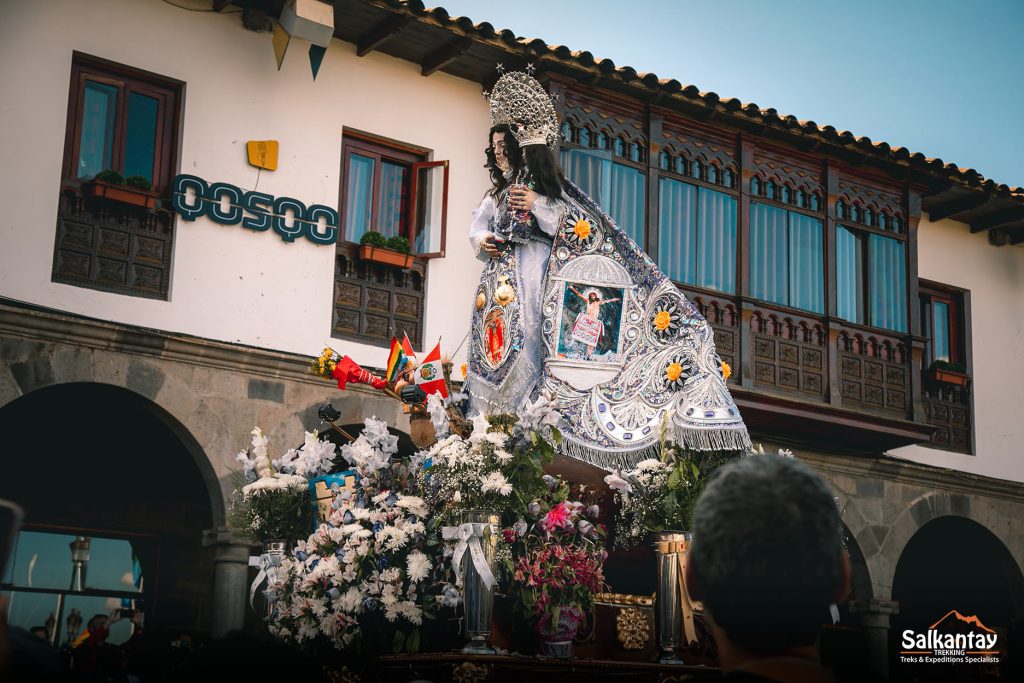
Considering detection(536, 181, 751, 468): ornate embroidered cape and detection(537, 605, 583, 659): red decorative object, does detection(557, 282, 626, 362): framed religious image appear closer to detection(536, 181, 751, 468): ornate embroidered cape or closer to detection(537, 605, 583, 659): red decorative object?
detection(536, 181, 751, 468): ornate embroidered cape

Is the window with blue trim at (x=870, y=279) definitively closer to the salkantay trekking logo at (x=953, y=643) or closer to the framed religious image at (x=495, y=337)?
the salkantay trekking logo at (x=953, y=643)

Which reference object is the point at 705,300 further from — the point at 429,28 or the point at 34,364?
the point at 34,364

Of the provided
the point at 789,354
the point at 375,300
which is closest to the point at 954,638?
the point at 789,354

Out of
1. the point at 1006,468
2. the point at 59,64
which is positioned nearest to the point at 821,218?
the point at 1006,468

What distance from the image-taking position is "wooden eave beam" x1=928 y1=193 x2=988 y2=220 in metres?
17.3

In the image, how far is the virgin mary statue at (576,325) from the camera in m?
7.17

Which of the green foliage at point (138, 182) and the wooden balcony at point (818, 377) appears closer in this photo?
the green foliage at point (138, 182)

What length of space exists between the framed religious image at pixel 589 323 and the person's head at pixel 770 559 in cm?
463

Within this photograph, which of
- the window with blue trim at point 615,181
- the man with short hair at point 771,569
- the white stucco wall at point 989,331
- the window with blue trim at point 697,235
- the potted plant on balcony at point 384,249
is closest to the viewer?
the man with short hair at point 771,569

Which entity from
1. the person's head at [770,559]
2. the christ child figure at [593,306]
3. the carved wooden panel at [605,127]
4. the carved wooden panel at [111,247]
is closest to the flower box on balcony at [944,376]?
the carved wooden panel at [605,127]

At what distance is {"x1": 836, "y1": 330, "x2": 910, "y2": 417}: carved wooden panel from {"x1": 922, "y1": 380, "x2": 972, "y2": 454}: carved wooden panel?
87cm

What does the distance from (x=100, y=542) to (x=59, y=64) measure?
4.87m

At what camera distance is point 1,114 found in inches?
450

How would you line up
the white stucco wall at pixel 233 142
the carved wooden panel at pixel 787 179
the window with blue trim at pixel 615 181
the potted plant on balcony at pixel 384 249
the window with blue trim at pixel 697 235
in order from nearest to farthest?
the white stucco wall at pixel 233 142, the potted plant on balcony at pixel 384 249, the window with blue trim at pixel 615 181, the window with blue trim at pixel 697 235, the carved wooden panel at pixel 787 179
